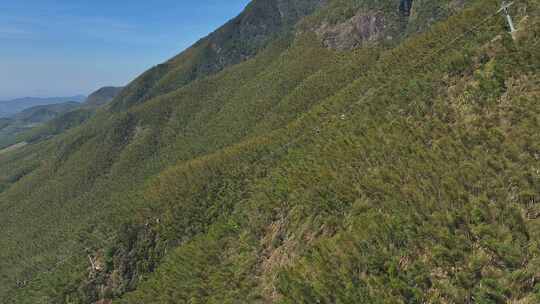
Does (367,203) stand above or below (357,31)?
below

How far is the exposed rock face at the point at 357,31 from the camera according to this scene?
12353 cm

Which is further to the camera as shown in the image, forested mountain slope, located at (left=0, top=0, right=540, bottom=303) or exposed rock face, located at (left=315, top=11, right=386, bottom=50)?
exposed rock face, located at (left=315, top=11, right=386, bottom=50)

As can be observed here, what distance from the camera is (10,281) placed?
343ft

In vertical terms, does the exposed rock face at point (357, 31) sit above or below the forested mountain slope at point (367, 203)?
above

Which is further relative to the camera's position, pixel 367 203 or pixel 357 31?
pixel 357 31

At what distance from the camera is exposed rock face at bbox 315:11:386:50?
124 metres

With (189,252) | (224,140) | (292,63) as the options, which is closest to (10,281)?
(224,140)

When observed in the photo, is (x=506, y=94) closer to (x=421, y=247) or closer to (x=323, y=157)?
(x=421, y=247)

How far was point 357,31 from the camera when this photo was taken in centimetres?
12975

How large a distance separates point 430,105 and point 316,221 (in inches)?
604

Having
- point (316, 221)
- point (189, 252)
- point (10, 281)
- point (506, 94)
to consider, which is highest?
point (506, 94)

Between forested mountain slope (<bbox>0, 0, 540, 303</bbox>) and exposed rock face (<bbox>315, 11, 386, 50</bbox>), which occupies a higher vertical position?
exposed rock face (<bbox>315, 11, 386, 50</bbox>)

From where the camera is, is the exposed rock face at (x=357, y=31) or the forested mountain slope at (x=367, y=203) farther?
the exposed rock face at (x=357, y=31)

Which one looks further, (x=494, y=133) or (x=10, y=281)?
(x=10, y=281)
